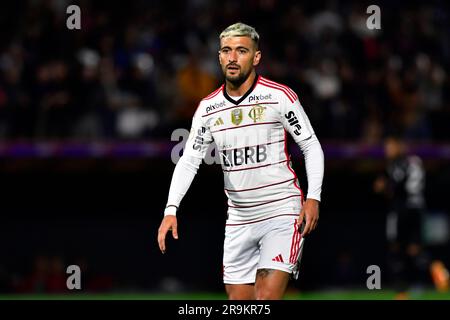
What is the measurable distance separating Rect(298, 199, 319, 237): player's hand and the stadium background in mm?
8582

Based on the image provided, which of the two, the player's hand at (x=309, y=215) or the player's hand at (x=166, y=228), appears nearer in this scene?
the player's hand at (x=309, y=215)

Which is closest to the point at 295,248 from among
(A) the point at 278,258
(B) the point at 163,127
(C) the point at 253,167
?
(A) the point at 278,258

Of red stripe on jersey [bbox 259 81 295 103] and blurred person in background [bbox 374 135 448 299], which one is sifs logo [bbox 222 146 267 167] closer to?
red stripe on jersey [bbox 259 81 295 103]

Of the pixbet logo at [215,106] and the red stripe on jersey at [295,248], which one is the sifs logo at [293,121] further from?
the red stripe on jersey at [295,248]

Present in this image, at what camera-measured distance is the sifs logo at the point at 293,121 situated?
24.9 feet

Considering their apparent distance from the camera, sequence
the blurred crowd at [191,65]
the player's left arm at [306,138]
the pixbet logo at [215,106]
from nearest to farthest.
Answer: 1. the player's left arm at [306,138]
2. the pixbet logo at [215,106]
3. the blurred crowd at [191,65]

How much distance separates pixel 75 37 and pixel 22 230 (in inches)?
138

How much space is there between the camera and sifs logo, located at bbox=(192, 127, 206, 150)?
311 inches

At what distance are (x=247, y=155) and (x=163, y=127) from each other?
28.3 ft

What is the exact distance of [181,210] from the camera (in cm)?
1767

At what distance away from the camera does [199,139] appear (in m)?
7.93

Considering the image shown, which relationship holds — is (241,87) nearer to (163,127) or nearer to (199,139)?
(199,139)

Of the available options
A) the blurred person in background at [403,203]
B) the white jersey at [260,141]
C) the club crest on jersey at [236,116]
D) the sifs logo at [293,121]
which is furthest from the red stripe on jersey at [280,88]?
the blurred person in background at [403,203]

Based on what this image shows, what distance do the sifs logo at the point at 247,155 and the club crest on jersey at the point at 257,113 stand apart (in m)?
0.22
